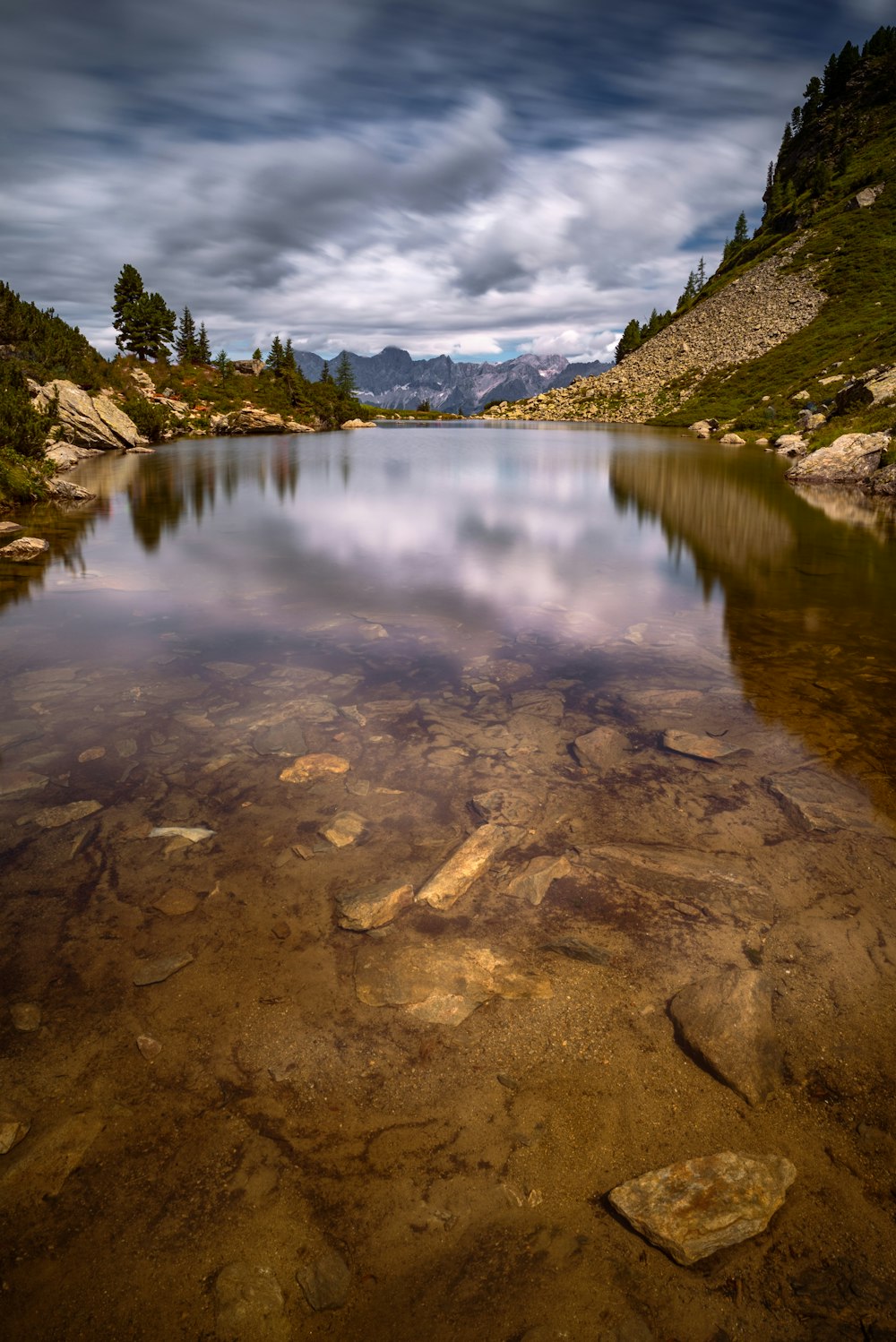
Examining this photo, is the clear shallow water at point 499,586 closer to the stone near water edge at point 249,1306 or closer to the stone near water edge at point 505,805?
the stone near water edge at point 505,805

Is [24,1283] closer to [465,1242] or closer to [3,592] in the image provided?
[465,1242]

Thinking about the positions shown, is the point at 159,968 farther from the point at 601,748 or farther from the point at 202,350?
the point at 202,350

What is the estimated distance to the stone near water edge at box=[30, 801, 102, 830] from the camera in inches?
285

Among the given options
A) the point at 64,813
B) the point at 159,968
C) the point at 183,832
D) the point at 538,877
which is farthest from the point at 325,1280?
the point at 64,813

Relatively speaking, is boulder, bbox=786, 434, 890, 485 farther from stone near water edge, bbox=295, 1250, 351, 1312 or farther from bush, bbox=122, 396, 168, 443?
bush, bbox=122, 396, 168, 443

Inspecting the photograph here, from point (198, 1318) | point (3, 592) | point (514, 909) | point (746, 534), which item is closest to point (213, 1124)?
point (198, 1318)

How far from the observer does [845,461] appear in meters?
41.0

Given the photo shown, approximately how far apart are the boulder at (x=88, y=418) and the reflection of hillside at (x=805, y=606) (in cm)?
5058

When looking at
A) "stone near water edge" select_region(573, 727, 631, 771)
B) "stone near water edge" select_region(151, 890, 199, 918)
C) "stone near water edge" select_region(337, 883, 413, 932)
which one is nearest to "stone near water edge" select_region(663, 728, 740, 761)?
"stone near water edge" select_region(573, 727, 631, 771)

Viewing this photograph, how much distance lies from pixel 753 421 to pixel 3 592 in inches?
3622

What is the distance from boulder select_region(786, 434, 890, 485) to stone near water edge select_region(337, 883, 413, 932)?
44.2 m

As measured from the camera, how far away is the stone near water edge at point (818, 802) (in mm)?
7328

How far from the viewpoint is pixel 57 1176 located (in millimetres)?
3852

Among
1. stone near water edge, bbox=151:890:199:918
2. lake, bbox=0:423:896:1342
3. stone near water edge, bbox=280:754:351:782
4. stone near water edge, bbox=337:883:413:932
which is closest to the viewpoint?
lake, bbox=0:423:896:1342
